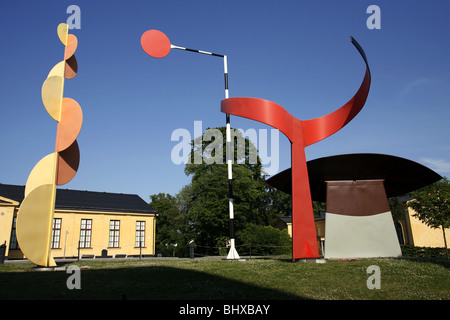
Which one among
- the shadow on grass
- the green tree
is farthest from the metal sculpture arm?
the green tree

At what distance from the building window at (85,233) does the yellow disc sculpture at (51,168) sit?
74.6ft

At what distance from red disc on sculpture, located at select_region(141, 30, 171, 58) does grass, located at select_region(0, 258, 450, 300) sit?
10.7 meters

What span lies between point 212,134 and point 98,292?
33.7 meters

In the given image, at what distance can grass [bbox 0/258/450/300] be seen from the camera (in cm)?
767

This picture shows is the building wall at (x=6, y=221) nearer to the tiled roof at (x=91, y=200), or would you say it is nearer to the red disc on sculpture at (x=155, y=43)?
the tiled roof at (x=91, y=200)

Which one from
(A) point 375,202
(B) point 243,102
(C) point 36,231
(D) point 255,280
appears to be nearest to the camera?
(D) point 255,280

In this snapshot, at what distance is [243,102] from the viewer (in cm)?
1434

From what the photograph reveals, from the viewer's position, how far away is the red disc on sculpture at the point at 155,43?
54.6 ft

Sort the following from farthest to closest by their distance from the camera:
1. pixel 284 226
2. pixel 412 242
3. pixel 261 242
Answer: pixel 284 226
pixel 412 242
pixel 261 242

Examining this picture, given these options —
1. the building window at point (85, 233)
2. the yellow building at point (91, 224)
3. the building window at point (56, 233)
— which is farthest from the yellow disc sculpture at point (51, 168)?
the building window at point (85, 233)

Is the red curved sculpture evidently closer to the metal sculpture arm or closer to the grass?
the metal sculpture arm
